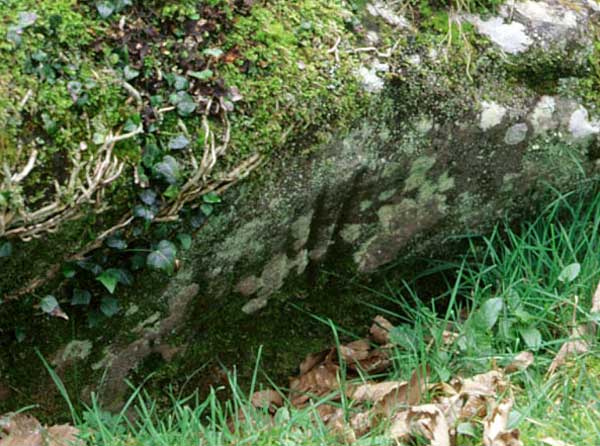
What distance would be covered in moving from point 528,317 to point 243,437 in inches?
41.4

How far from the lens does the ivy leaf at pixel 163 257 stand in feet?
7.72

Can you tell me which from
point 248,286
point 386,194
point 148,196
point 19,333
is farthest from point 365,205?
point 19,333

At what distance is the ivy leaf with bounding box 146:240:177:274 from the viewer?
2352 millimetres

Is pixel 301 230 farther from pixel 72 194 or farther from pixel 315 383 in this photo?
pixel 72 194

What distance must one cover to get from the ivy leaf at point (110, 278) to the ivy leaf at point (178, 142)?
41cm

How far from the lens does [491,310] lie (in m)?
2.74

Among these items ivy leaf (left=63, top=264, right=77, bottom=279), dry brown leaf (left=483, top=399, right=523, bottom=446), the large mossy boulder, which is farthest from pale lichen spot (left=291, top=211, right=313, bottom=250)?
dry brown leaf (left=483, top=399, right=523, bottom=446)

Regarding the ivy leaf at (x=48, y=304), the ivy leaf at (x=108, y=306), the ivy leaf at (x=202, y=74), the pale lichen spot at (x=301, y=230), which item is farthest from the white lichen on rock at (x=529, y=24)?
the ivy leaf at (x=48, y=304)

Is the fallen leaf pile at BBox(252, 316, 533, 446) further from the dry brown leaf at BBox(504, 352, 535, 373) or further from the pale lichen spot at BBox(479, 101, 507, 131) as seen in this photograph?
the pale lichen spot at BBox(479, 101, 507, 131)

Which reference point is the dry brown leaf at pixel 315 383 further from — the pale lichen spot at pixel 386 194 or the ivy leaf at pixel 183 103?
the ivy leaf at pixel 183 103

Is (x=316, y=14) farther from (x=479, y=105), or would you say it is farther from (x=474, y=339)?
(x=474, y=339)

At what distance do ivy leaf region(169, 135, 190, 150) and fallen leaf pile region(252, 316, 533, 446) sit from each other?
871 mm

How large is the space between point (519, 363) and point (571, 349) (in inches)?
7.4

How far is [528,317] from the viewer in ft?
9.04
